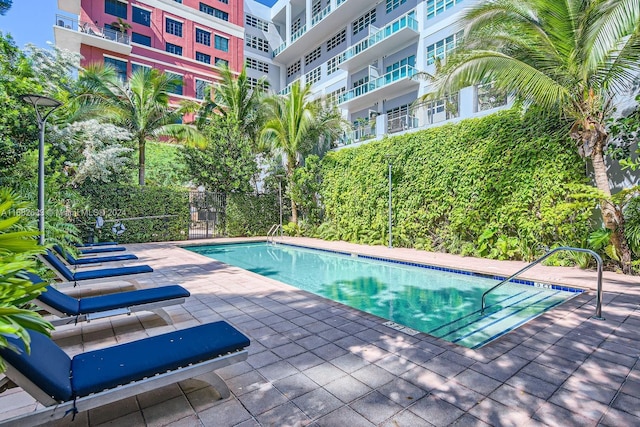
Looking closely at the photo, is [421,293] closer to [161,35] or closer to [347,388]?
[347,388]

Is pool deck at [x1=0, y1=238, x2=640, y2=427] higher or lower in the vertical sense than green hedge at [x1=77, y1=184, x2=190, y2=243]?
lower

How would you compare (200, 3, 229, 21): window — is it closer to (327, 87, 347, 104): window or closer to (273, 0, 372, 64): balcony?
(273, 0, 372, 64): balcony

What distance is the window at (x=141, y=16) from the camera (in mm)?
28016

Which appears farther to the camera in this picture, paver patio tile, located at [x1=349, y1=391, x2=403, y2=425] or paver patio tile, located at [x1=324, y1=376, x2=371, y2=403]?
paver patio tile, located at [x1=324, y1=376, x2=371, y2=403]

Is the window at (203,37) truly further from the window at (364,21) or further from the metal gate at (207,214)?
the metal gate at (207,214)

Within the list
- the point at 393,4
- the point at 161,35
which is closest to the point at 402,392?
the point at 393,4

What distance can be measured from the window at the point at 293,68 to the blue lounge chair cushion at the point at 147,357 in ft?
113

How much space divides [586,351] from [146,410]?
4.52 metres

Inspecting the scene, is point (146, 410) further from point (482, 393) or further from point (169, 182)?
point (169, 182)

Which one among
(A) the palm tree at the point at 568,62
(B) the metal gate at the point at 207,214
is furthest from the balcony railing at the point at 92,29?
(A) the palm tree at the point at 568,62

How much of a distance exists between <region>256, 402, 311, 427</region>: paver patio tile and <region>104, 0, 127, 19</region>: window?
114 ft

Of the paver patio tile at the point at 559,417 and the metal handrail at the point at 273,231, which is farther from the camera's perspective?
the metal handrail at the point at 273,231

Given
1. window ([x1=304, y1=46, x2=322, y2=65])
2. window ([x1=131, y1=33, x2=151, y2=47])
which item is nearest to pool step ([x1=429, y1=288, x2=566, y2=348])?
window ([x1=304, y1=46, x2=322, y2=65])

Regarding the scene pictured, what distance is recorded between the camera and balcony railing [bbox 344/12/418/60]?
20362mm
